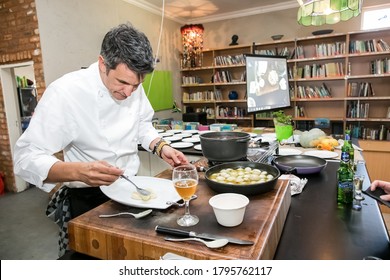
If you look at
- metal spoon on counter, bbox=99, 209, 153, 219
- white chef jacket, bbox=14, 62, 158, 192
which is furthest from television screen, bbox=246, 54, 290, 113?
metal spoon on counter, bbox=99, 209, 153, 219

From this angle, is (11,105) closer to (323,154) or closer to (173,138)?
(173,138)

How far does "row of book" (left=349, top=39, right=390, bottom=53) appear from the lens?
447 centimetres

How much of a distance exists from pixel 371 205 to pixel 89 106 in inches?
49.3

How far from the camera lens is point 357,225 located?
0.91 m

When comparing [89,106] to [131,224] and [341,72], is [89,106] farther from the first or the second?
[341,72]

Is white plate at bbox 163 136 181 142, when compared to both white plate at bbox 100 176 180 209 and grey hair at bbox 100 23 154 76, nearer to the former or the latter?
white plate at bbox 100 176 180 209

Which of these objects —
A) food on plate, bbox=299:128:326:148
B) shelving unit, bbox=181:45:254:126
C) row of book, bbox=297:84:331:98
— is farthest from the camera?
shelving unit, bbox=181:45:254:126

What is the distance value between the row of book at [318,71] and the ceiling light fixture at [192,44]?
1.99 m

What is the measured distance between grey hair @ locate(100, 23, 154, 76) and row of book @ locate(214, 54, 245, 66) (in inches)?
187

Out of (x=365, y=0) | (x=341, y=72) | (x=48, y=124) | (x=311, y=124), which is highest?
(x=365, y=0)

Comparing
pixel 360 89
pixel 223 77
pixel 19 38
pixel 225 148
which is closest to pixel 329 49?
pixel 360 89

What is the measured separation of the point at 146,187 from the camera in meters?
1.12
